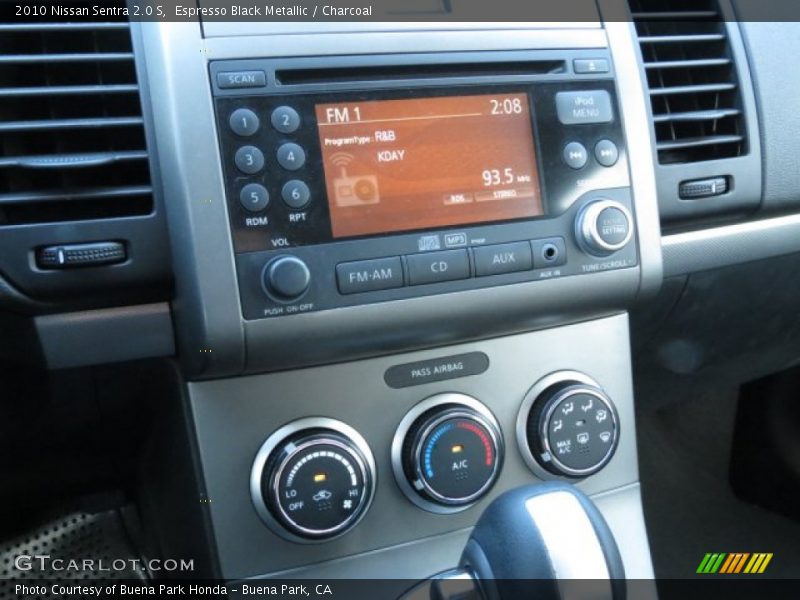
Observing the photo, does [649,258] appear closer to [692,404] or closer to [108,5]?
[108,5]

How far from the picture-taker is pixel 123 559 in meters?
1.25

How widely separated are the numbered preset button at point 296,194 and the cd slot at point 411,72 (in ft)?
0.29

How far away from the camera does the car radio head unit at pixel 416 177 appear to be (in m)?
0.77

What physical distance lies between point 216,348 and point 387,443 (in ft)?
0.67

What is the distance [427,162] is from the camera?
83cm

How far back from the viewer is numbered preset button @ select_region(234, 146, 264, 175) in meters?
0.77

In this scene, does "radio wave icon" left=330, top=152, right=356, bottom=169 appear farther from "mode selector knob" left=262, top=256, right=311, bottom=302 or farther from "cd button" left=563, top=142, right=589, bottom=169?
"cd button" left=563, top=142, right=589, bottom=169

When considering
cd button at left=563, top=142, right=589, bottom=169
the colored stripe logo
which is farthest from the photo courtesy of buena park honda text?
the colored stripe logo

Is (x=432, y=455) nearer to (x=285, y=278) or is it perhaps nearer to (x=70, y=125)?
(x=285, y=278)

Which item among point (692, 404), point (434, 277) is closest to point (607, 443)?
point (434, 277)

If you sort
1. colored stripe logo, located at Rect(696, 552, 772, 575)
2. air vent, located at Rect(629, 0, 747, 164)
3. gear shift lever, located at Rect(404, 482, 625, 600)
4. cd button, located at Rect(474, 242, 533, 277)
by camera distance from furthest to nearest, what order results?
1. colored stripe logo, located at Rect(696, 552, 772, 575)
2. air vent, located at Rect(629, 0, 747, 164)
3. cd button, located at Rect(474, 242, 533, 277)
4. gear shift lever, located at Rect(404, 482, 625, 600)

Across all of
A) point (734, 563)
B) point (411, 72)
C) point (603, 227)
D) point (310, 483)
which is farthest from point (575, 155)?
point (734, 563)

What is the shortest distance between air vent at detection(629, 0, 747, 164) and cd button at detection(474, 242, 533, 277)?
A: 0.88ft

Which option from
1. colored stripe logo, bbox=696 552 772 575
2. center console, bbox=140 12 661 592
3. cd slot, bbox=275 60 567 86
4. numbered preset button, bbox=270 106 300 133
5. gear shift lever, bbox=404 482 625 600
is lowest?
colored stripe logo, bbox=696 552 772 575
